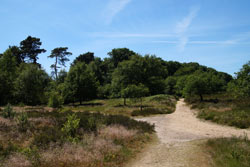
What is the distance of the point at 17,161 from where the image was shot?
6703mm

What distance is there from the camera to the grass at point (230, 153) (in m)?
6.83

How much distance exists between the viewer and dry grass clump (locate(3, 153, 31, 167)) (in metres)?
6.43

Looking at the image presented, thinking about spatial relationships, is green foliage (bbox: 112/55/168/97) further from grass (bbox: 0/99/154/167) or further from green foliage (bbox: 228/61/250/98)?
grass (bbox: 0/99/154/167)

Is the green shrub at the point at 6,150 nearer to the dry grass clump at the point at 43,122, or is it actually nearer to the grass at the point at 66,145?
the grass at the point at 66,145

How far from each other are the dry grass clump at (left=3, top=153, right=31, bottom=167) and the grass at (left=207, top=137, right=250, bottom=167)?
23.8 feet

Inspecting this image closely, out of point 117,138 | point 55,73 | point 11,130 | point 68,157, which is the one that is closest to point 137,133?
point 117,138

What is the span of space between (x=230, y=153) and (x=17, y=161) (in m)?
8.45

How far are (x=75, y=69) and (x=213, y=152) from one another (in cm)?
4275

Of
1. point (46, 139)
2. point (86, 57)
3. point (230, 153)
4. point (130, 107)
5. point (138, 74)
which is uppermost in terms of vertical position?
point (86, 57)

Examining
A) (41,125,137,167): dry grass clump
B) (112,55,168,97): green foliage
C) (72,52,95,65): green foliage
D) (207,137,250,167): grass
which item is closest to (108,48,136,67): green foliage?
(72,52,95,65): green foliage

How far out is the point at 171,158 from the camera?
7.91 m

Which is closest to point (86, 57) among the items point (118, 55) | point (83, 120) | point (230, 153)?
point (118, 55)

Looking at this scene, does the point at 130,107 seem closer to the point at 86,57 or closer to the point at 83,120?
the point at 83,120

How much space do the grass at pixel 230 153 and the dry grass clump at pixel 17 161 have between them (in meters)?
7.26
